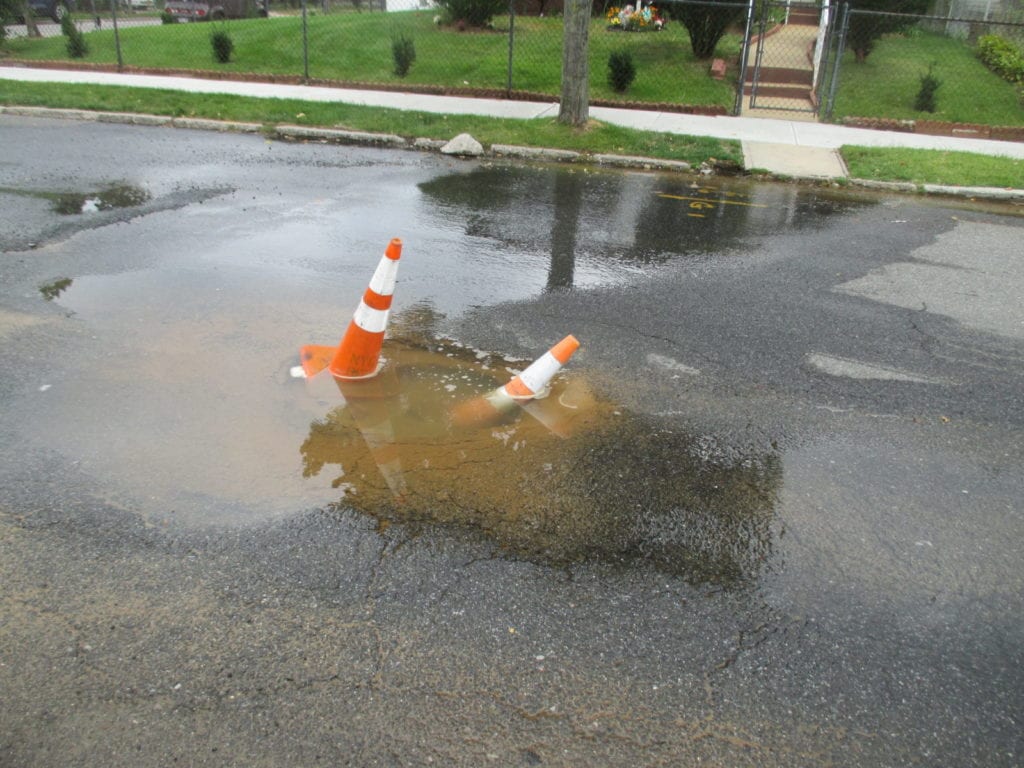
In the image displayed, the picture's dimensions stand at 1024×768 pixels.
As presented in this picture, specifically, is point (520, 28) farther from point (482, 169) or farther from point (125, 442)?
point (125, 442)

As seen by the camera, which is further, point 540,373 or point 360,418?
point 540,373

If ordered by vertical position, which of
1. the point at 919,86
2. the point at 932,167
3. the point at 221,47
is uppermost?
the point at 221,47

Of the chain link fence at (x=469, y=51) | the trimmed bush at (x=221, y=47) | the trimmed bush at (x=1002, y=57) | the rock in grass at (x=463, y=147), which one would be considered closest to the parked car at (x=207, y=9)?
the chain link fence at (x=469, y=51)

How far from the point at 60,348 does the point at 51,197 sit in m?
4.26

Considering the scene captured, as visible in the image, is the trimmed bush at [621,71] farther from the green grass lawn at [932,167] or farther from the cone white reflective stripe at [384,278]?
the cone white reflective stripe at [384,278]

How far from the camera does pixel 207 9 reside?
32.0 meters

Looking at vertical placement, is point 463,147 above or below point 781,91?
below

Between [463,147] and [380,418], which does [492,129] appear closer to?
[463,147]

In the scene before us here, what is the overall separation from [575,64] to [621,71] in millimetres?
3919

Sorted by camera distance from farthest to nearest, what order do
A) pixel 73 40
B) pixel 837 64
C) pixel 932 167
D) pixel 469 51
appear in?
pixel 73 40, pixel 469 51, pixel 837 64, pixel 932 167

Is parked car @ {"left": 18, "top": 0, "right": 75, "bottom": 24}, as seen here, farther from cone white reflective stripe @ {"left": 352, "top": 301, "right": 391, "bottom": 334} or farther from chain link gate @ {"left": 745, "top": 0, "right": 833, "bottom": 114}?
cone white reflective stripe @ {"left": 352, "top": 301, "right": 391, "bottom": 334}

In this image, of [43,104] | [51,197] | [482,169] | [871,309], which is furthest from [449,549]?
[43,104]

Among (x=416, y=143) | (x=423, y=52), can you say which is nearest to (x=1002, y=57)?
(x=423, y=52)

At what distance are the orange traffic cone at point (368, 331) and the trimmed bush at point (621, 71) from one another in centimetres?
1229
